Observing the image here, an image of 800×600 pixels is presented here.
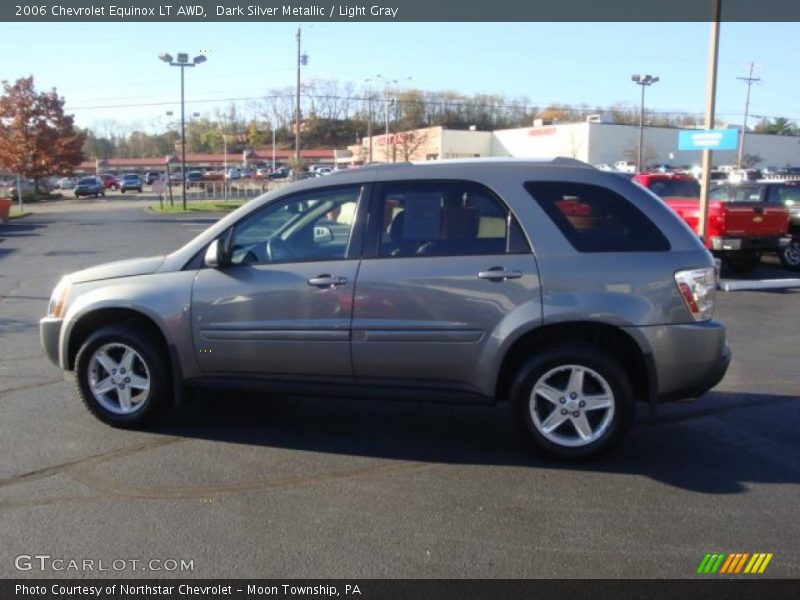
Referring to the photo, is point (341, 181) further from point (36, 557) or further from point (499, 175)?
point (36, 557)

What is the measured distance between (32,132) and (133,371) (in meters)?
56.1

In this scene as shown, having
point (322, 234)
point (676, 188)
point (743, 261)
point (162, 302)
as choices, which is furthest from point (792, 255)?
point (162, 302)

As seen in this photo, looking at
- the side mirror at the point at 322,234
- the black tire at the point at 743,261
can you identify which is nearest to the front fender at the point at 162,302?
the side mirror at the point at 322,234

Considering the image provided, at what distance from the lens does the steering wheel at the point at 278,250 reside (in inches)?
204

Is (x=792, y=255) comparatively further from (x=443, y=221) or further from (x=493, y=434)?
(x=443, y=221)

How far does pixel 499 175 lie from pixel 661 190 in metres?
12.2

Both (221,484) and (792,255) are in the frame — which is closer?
(221,484)

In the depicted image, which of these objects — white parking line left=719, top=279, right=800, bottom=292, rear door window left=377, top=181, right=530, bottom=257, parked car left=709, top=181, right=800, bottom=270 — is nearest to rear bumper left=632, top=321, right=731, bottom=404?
rear door window left=377, top=181, right=530, bottom=257

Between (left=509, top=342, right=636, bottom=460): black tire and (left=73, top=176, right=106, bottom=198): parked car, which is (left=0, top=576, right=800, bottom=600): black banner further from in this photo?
(left=73, top=176, right=106, bottom=198): parked car

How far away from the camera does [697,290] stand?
4.71 meters

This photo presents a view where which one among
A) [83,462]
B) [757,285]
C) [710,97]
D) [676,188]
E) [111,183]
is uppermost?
[710,97]

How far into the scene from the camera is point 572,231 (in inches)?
190

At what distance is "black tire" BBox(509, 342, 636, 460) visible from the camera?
185 inches

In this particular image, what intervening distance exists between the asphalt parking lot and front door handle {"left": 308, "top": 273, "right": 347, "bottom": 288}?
3.69 feet
